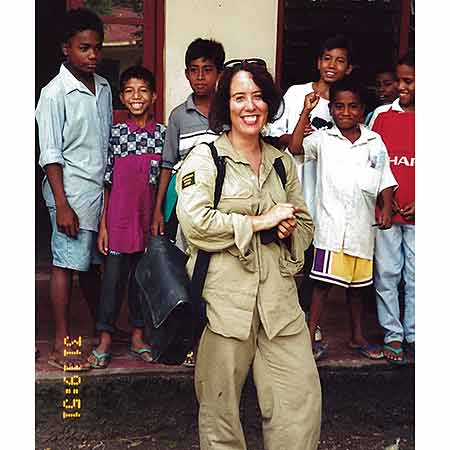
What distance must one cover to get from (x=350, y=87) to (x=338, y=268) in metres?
0.93

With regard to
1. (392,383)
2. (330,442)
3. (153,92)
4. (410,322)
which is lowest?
(330,442)

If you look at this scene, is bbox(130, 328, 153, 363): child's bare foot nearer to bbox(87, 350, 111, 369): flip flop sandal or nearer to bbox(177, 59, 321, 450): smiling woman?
bbox(87, 350, 111, 369): flip flop sandal

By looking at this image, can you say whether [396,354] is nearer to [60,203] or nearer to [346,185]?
[346,185]

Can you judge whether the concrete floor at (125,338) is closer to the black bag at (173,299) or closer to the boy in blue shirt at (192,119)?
the boy in blue shirt at (192,119)

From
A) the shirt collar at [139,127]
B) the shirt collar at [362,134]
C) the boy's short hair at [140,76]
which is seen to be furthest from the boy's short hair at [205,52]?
the shirt collar at [362,134]

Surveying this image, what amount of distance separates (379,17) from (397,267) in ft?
7.60

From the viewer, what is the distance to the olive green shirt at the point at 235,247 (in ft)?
10.9

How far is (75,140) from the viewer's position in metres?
4.36

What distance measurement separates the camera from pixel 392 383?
4.76m

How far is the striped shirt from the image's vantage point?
14.6 ft

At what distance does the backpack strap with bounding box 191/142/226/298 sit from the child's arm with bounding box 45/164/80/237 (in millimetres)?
1110

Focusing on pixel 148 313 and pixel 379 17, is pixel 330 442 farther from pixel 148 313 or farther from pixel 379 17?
pixel 379 17

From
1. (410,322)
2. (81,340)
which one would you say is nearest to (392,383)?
(410,322)

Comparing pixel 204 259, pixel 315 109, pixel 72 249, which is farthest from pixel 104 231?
pixel 315 109
